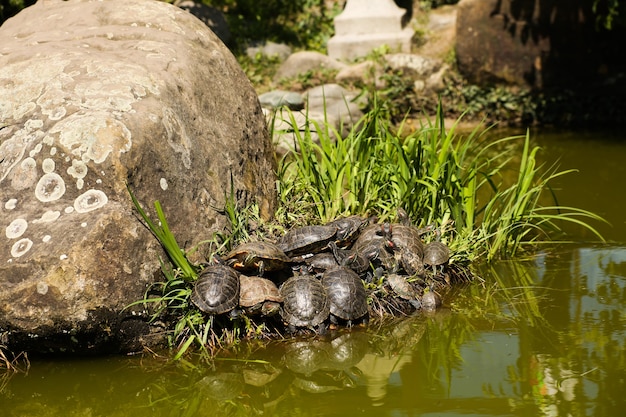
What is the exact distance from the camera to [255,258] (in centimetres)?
441

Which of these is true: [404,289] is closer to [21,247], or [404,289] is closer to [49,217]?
[49,217]

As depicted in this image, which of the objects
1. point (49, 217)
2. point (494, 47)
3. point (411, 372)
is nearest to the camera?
point (411, 372)

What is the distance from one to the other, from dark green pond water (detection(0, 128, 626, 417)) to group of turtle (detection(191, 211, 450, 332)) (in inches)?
6.8

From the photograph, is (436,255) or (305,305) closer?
(305,305)

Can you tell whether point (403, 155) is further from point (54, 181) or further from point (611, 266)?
point (54, 181)

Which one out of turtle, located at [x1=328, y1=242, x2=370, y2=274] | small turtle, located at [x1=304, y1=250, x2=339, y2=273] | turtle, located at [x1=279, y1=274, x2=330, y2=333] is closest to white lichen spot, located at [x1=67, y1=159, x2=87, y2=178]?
turtle, located at [x1=279, y1=274, x2=330, y2=333]

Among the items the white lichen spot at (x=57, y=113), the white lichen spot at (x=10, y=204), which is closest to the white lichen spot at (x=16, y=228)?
the white lichen spot at (x=10, y=204)

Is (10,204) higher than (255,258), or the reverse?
(10,204)

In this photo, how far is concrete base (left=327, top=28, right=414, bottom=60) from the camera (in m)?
12.3

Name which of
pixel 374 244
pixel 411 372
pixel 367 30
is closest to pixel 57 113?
pixel 374 244

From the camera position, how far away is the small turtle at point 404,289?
4707 mm

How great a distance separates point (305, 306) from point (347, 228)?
3.08 ft

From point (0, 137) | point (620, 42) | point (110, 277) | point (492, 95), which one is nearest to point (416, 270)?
point (110, 277)

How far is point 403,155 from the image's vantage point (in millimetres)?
5578
